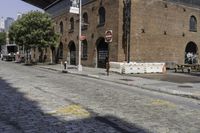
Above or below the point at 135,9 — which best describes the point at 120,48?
below

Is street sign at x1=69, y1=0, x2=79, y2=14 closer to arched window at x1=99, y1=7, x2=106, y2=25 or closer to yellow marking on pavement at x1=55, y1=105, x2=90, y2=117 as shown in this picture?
arched window at x1=99, y1=7, x2=106, y2=25

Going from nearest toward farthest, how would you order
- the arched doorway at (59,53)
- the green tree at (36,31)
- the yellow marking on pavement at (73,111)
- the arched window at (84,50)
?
the yellow marking on pavement at (73,111), the arched window at (84,50), the green tree at (36,31), the arched doorway at (59,53)

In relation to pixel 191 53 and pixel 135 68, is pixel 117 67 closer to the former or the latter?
pixel 135 68

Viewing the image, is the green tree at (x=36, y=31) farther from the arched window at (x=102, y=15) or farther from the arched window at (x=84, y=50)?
the arched window at (x=102, y=15)

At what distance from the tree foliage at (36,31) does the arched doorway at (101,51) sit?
9.30 meters

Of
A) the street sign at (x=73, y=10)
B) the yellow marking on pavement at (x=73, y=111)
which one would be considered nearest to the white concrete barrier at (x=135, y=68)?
the street sign at (x=73, y=10)

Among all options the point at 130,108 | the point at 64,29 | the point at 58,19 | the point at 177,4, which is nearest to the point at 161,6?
the point at 177,4

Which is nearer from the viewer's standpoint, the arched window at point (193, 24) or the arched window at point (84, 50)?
the arched window at point (193, 24)

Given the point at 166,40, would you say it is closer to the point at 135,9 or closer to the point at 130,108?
the point at 135,9

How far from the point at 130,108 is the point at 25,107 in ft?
10.7

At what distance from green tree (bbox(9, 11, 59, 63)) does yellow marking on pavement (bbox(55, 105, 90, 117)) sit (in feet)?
113

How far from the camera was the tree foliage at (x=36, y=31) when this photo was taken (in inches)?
1799

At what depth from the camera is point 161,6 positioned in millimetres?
37281

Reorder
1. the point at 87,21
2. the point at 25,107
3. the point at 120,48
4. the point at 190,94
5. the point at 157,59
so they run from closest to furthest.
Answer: the point at 25,107 → the point at 190,94 → the point at 120,48 → the point at 157,59 → the point at 87,21
